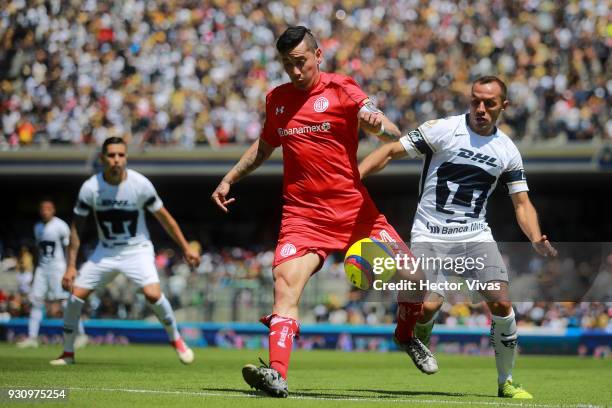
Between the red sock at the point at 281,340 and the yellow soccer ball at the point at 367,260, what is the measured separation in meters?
0.72

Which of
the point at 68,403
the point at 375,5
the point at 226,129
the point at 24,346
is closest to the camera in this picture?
the point at 68,403

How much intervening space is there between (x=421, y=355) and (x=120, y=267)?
4562mm

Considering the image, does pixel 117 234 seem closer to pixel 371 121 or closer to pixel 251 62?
pixel 371 121

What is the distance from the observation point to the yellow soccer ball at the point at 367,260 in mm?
8211

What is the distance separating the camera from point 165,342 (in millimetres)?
21469

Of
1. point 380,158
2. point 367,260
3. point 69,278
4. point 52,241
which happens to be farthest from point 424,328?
A: point 52,241

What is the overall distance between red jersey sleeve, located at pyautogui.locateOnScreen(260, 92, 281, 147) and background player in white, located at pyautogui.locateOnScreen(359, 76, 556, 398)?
2.34ft

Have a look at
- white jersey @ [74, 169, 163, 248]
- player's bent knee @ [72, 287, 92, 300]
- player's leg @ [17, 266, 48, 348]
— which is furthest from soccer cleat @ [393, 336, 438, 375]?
player's leg @ [17, 266, 48, 348]

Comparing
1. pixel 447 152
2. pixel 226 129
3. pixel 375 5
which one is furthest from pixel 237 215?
pixel 447 152

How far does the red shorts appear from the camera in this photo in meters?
8.02

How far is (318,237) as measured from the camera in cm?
814

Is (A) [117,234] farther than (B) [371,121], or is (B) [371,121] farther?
(A) [117,234]

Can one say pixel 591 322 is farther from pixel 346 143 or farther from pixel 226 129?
pixel 346 143

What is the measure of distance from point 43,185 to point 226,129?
301 inches
